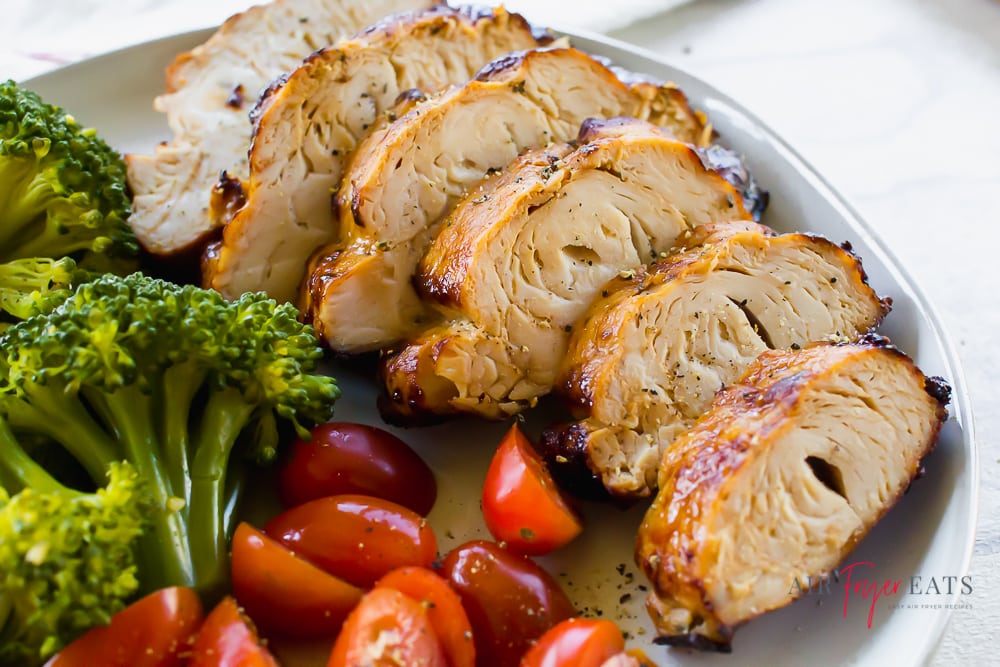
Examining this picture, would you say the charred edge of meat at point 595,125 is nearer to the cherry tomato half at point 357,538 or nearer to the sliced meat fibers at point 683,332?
the sliced meat fibers at point 683,332

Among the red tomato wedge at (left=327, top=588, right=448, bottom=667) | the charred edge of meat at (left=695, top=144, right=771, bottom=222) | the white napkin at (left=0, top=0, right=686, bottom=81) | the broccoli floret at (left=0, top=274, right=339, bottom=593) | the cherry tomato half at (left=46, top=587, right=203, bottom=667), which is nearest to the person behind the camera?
the red tomato wedge at (left=327, top=588, right=448, bottom=667)

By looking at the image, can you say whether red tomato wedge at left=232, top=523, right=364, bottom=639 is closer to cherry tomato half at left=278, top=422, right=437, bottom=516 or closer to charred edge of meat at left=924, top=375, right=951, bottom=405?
cherry tomato half at left=278, top=422, right=437, bottom=516

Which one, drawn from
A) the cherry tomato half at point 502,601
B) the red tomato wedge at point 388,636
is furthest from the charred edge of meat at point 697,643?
the red tomato wedge at point 388,636

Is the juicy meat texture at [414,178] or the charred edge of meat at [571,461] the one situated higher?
the juicy meat texture at [414,178]

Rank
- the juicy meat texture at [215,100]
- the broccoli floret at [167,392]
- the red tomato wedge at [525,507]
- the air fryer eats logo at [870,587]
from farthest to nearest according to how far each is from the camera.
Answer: the juicy meat texture at [215,100] → the red tomato wedge at [525,507] → the broccoli floret at [167,392] → the air fryer eats logo at [870,587]

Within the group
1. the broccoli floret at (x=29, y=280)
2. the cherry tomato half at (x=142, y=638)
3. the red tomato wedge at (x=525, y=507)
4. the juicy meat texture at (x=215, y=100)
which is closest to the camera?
the cherry tomato half at (x=142, y=638)

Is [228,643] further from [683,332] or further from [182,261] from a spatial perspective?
[182,261]

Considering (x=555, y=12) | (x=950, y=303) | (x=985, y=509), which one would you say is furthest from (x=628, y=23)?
(x=985, y=509)

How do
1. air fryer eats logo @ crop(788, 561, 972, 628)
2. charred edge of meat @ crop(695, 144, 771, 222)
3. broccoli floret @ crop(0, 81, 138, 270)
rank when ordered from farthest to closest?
charred edge of meat @ crop(695, 144, 771, 222) → broccoli floret @ crop(0, 81, 138, 270) → air fryer eats logo @ crop(788, 561, 972, 628)

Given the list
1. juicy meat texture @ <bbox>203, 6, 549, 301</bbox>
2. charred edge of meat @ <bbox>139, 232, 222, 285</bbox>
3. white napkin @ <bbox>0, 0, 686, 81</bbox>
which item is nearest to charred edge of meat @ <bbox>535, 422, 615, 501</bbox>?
→ juicy meat texture @ <bbox>203, 6, 549, 301</bbox>
